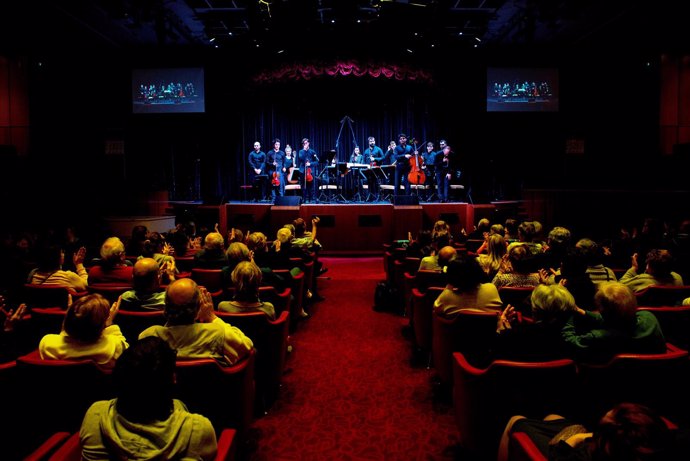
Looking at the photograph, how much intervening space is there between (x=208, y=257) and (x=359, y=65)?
779 centimetres

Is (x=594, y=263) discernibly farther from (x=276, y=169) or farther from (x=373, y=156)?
(x=276, y=169)

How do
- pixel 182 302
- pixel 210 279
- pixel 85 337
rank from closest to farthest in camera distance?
pixel 85 337
pixel 182 302
pixel 210 279

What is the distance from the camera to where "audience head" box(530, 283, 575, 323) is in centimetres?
239

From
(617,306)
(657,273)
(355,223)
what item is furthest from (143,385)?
(355,223)

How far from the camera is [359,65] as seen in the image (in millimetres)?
11117

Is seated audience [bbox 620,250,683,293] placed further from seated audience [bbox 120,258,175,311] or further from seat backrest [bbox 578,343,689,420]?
seated audience [bbox 120,258,175,311]

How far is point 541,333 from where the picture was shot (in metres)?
2.24

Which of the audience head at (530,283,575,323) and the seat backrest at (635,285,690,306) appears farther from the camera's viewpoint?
the seat backrest at (635,285,690,306)

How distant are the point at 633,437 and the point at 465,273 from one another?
1.97 meters

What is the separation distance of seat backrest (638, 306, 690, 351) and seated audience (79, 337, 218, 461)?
8.62 feet

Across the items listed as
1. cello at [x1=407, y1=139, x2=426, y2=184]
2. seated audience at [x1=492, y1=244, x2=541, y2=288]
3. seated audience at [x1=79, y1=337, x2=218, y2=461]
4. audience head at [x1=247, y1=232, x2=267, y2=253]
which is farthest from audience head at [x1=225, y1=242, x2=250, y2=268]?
cello at [x1=407, y1=139, x2=426, y2=184]

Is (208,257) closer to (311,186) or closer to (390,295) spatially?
(390,295)

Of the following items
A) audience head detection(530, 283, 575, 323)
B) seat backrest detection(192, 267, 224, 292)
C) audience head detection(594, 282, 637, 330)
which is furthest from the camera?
seat backrest detection(192, 267, 224, 292)

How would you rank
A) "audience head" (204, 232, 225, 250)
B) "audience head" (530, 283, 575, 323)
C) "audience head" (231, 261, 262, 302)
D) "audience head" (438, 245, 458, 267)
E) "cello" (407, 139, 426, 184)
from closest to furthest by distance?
1. "audience head" (530, 283, 575, 323)
2. "audience head" (231, 261, 262, 302)
3. "audience head" (438, 245, 458, 267)
4. "audience head" (204, 232, 225, 250)
5. "cello" (407, 139, 426, 184)
